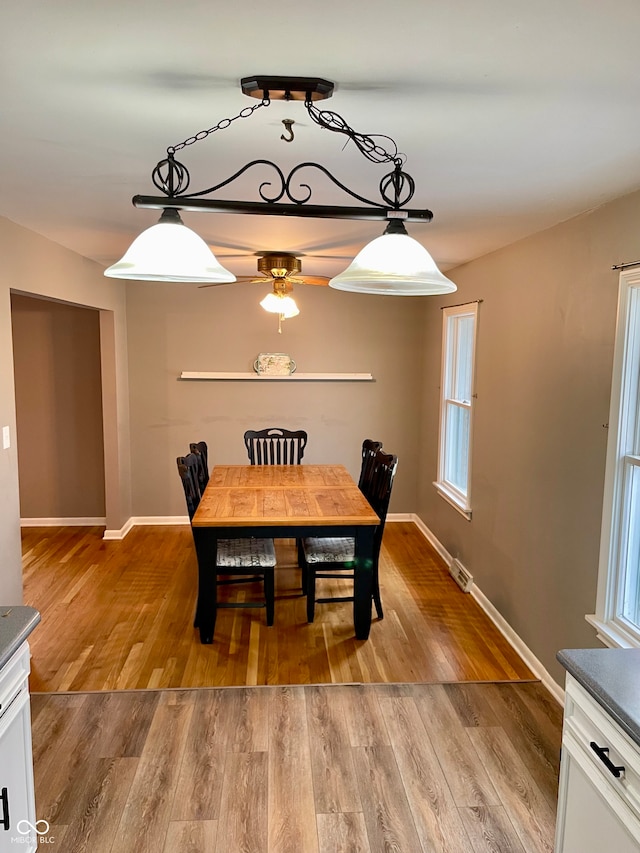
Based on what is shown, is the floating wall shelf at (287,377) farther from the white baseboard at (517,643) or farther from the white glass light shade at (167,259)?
the white glass light shade at (167,259)

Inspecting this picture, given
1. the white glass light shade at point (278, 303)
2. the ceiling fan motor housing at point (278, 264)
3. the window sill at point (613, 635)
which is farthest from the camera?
the white glass light shade at point (278, 303)

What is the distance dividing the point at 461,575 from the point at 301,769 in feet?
7.05

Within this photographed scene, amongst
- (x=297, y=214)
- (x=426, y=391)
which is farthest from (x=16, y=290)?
(x=426, y=391)

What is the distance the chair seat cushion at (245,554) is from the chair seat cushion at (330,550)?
9.1 inches

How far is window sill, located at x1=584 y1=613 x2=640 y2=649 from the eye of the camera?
218 centimetres

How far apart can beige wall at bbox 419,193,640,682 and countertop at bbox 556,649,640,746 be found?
102 centimetres

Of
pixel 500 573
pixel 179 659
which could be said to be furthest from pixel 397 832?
pixel 500 573

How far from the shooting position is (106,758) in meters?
2.29

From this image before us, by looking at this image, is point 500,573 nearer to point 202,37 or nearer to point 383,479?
point 383,479

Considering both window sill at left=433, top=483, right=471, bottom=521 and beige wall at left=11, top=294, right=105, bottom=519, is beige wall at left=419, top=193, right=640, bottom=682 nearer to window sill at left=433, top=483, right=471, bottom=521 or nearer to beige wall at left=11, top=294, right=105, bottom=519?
window sill at left=433, top=483, right=471, bottom=521

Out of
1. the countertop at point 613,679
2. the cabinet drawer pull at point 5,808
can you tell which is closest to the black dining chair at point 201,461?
the cabinet drawer pull at point 5,808

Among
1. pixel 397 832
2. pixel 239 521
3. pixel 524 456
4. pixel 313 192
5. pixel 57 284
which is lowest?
pixel 397 832

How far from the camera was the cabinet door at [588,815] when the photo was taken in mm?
1249

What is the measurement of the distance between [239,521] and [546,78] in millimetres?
2387
